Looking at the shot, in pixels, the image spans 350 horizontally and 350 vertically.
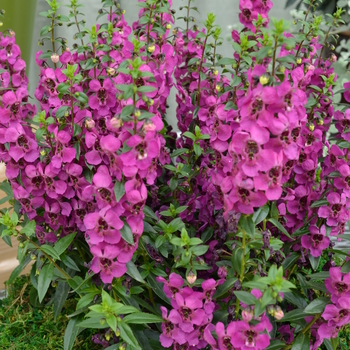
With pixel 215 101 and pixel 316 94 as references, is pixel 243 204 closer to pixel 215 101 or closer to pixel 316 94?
pixel 215 101

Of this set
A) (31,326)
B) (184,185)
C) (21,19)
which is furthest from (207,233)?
(21,19)

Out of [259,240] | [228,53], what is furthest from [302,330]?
[228,53]

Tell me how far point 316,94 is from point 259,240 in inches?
15.7

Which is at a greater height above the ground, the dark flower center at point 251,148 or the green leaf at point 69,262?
the dark flower center at point 251,148

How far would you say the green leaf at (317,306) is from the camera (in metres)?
0.84

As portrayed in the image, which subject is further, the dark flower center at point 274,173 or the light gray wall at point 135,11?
the light gray wall at point 135,11

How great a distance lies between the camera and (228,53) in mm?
3309

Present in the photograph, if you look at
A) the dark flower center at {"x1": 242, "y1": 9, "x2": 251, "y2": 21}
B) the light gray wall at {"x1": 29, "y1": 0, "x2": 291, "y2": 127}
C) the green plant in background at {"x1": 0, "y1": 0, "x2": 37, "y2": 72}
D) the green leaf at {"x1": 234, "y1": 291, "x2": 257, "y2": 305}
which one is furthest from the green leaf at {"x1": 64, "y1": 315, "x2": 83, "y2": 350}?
the light gray wall at {"x1": 29, "y1": 0, "x2": 291, "y2": 127}

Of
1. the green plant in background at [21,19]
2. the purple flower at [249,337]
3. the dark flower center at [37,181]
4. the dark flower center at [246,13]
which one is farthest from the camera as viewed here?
the green plant in background at [21,19]

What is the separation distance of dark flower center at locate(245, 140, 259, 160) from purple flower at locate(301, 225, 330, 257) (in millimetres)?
386

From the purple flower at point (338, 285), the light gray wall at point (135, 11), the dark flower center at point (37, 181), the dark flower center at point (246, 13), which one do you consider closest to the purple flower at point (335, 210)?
the purple flower at point (338, 285)

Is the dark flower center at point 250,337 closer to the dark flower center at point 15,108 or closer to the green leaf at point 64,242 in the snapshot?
the green leaf at point 64,242

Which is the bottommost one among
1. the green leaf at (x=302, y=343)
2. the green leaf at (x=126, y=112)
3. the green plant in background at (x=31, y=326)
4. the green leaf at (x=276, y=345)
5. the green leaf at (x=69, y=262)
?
the green plant in background at (x=31, y=326)

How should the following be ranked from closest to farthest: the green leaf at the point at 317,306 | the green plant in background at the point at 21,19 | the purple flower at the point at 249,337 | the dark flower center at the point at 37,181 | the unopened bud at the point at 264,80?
the unopened bud at the point at 264,80 → the purple flower at the point at 249,337 → the green leaf at the point at 317,306 → the dark flower center at the point at 37,181 → the green plant in background at the point at 21,19
